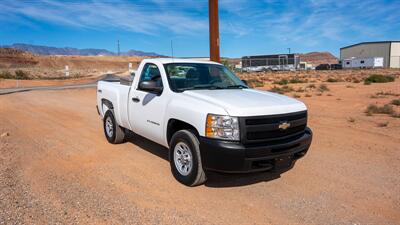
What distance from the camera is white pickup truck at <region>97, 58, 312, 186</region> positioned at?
427 cm

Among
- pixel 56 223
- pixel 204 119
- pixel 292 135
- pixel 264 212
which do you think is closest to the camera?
pixel 56 223

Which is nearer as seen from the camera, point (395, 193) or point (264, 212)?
point (264, 212)

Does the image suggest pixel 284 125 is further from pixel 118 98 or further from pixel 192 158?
pixel 118 98

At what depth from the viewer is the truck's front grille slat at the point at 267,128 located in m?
4.28

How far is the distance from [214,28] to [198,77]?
6071 mm

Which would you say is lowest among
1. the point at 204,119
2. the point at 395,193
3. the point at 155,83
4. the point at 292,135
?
the point at 395,193

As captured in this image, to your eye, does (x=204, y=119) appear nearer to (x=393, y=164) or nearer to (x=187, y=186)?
(x=187, y=186)

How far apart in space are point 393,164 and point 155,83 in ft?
14.2

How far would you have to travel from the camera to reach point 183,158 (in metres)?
4.87

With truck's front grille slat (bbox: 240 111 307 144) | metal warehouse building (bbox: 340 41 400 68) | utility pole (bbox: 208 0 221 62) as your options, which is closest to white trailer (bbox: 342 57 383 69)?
metal warehouse building (bbox: 340 41 400 68)

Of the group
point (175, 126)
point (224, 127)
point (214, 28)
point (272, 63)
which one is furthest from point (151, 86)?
point (272, 63)

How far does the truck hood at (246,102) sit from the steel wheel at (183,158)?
76 cm

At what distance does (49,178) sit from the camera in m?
5.05

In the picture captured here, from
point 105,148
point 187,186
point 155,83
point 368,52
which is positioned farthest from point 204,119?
point 368,52
